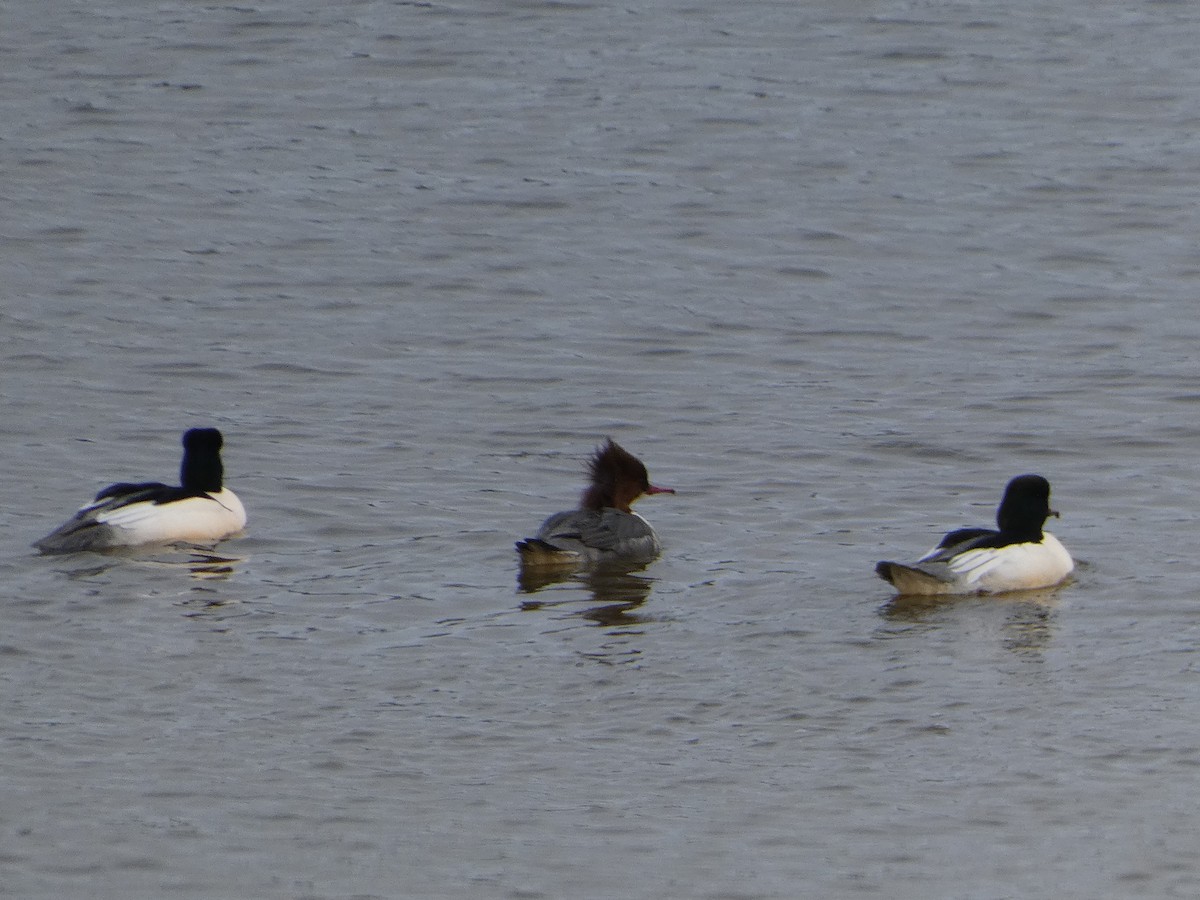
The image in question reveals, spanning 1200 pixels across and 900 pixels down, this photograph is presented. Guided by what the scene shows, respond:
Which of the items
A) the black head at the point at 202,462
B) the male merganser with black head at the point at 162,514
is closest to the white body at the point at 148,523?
the male merganser with black head at the point at 162,514

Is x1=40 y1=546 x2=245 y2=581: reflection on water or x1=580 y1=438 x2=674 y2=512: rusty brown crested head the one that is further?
x1=580 y1=438 x2=674 y2=512: rusty brown crested head

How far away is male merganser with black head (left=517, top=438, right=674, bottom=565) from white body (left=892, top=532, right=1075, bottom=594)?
165cm

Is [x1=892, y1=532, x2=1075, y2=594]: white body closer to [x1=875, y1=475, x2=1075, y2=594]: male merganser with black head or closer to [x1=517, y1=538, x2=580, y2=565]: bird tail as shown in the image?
[x1=875, y1=475, x2=1075, y2=594]: male merganser with black head

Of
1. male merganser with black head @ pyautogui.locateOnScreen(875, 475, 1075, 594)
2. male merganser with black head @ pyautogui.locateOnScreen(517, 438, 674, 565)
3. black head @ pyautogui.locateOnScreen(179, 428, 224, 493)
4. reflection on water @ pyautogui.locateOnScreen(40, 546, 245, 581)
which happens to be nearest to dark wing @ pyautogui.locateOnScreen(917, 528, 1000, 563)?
male merganser with black head @ pyautogui.locateOnScreen(875, 475, 1075, 594)

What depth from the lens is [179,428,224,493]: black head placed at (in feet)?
39.8

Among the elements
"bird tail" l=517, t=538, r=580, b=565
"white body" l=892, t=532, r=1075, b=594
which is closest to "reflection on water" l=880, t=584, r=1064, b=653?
"white body" l=892, t=532, r=1075, b=594

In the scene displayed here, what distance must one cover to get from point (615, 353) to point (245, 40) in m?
11.2

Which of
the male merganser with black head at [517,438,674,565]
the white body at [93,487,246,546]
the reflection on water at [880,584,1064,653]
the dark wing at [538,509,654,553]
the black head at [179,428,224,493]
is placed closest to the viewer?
the reflection on water at [880,584,1064,653]

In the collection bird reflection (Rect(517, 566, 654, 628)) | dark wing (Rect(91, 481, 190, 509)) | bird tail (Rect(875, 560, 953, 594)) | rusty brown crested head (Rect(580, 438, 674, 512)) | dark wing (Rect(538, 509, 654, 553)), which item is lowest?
bird reflection (Rect(517, 566, 654, 628))

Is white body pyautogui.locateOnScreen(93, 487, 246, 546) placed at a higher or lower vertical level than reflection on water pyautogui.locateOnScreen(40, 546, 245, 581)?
higher

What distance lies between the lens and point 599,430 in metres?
14.0

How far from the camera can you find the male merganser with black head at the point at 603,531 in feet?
36.3

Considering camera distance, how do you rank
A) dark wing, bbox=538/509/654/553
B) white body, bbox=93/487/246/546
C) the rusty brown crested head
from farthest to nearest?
the rusty brown crested head, white body, bbox=93/487/246/546, dark wing, bbox=538/509/654/553

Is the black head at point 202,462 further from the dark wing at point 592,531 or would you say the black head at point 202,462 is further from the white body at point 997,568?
the white body at point 997,568
